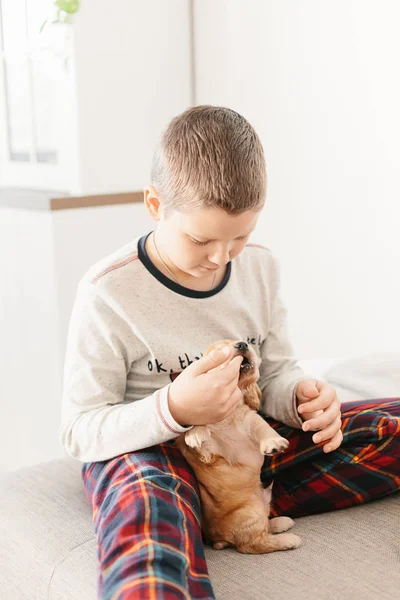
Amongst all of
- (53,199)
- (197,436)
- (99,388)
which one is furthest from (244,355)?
(53,199)

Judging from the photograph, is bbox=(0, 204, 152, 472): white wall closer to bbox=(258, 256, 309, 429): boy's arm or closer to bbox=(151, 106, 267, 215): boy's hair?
bbox=(258, 256, 309, 429): boy's arm

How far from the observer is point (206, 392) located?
3.35 ft

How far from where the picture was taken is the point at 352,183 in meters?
2.17

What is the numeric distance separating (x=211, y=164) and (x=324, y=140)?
4.00ft

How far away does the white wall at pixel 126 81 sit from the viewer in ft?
6.82

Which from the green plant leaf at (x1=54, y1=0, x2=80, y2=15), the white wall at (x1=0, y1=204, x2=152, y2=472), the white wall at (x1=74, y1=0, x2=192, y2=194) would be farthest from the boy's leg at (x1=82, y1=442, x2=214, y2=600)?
the green plant leaf at (x1=54, y1=0, x2=80, y2=15)

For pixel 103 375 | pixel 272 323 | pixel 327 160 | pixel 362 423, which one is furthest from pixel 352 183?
pixel 103 375

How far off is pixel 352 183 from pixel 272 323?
918mm

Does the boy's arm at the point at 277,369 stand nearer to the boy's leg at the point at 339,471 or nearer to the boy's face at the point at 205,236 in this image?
the boy's leg at the point at 339,471

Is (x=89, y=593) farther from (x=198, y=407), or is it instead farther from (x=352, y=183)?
(x=352, y=183)

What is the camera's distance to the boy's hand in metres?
1.15

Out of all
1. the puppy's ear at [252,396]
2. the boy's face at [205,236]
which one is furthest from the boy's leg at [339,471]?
the boy's face at [205,236]

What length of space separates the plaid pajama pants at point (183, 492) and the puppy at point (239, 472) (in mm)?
36

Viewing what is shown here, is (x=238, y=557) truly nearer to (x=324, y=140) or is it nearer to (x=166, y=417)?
(x=166, y=417)
